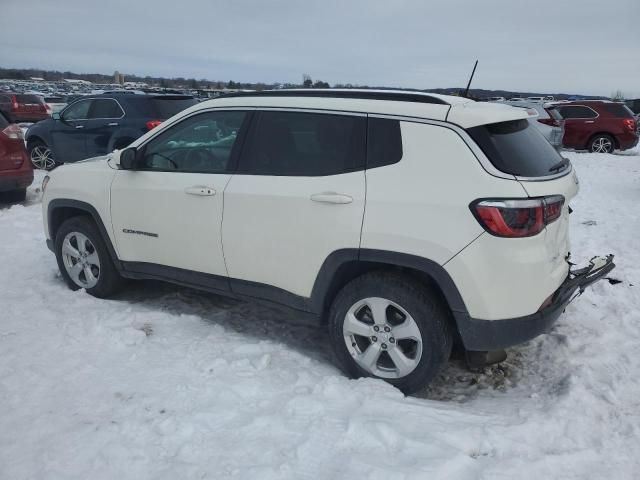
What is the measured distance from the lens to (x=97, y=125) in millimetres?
10148


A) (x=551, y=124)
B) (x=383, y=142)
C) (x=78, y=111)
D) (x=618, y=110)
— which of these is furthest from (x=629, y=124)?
(x=383, y=142)

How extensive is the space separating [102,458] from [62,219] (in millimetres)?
2923

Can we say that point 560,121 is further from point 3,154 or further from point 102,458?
point 102,458

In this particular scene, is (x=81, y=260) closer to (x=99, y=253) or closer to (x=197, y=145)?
(x=99, y=253)

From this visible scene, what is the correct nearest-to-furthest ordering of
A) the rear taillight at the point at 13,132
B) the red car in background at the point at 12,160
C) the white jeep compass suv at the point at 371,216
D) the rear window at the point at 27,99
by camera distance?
the white jeep compass suv at the point at 371,216
the red car in background at the point at 12,160
the rear taillight at the point at 13,132
the rear window at the point at 27,99

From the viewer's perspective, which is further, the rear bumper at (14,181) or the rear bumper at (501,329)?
the rear bumper at (14,181)

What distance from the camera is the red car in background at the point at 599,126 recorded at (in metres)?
15.8

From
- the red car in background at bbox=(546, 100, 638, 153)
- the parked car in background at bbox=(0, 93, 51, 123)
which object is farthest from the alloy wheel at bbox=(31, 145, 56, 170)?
the parked car in background at bbox=(0, 93, 51, 123)

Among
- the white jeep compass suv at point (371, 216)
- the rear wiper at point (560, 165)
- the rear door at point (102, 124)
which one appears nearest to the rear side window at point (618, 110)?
the rear door at point (102, 124)

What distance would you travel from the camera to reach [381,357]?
11.0 ft

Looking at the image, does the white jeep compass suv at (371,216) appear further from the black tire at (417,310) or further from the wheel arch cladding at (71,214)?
the wheel arch cladding at (71,214)

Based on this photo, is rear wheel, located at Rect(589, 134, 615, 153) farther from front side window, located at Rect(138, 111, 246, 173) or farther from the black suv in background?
front side window, located at Rect(138, 111, 246, 173)

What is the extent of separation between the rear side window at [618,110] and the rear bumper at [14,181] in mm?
15539

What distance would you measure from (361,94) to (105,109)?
26.8ft
